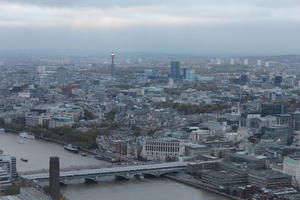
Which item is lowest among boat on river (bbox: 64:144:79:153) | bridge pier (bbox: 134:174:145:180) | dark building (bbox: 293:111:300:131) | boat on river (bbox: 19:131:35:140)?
boat on river (bbox: 19:131:35:140)

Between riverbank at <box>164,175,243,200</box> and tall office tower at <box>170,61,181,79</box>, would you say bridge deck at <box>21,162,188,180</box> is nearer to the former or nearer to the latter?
riverbank at <box>164,175,243,200</box>

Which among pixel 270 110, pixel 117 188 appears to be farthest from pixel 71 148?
pixel 270 110

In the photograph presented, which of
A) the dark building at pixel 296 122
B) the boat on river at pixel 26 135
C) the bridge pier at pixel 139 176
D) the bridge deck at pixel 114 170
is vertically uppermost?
the dark building at pixel 296 122

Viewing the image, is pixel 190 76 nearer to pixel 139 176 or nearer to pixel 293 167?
pixel 139 176

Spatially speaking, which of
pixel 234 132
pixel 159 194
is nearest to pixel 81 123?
pixel 234 132

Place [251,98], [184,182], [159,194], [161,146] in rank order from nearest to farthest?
[159,194]
[184,182]
[161,146]
[251,98]

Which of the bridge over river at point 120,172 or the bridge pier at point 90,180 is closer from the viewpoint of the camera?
the bridge over river at point 120,172

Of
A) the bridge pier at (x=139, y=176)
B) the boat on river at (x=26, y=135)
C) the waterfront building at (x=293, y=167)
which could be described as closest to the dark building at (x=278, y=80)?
the boat on river at (x=26, y=135)

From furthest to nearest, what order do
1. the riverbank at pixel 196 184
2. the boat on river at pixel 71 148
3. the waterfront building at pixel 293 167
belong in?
the boat on river at pixel 71 148 < the waterfront building at pixel 293 167 < the riverbank at pixel 196 184

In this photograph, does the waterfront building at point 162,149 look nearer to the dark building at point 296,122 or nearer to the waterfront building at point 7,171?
the waterfront building at point 7,171

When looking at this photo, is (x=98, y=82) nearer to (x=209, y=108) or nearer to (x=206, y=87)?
(x=206, y=87)

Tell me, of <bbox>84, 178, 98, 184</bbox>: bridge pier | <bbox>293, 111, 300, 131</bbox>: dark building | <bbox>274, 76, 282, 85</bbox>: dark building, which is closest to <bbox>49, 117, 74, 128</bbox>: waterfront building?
<bbox>293, 111, 300, 131</bbox>: dark building
